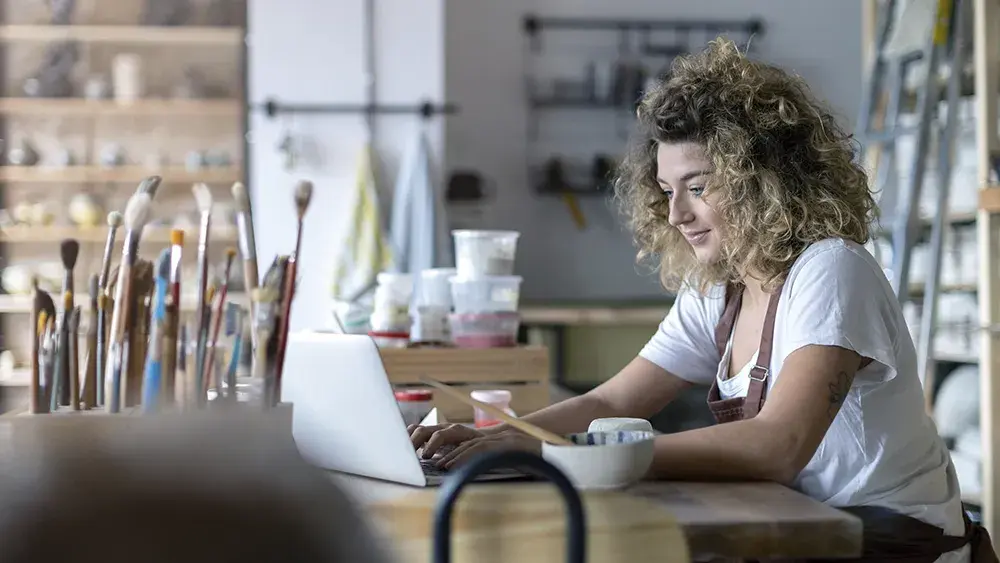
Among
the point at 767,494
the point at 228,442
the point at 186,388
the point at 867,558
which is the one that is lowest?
the point at 867,558

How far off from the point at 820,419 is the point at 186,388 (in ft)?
2.46

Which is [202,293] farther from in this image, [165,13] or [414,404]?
[165,13]

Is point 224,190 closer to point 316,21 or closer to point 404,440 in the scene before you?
point 316,21

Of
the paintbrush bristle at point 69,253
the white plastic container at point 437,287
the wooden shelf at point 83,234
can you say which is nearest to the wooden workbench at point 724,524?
the paintbrush bristle at point 69,253

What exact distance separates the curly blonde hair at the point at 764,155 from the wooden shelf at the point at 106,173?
2972 mm

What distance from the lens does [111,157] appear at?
4312 mm

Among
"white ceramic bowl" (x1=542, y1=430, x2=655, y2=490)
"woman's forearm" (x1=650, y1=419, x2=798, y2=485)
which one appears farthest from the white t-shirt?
"white ceramic bowl" (x1=542, y1=430, x2=655, y2=490)

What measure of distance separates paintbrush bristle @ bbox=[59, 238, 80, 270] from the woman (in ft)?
1.59

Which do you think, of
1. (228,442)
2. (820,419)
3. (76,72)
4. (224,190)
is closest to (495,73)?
(224,190)

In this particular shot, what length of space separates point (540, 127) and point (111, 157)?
1.89 meters

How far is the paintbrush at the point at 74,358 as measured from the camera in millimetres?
1243

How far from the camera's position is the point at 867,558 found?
1.32 meters

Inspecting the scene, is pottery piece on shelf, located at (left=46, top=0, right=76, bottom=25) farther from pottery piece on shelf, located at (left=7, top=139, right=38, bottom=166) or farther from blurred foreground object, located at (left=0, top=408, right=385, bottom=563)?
blurred foreground object, located at (left=0, top=408, right=385, bottom=563)

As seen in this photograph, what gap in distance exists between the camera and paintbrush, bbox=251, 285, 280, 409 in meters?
1.10
